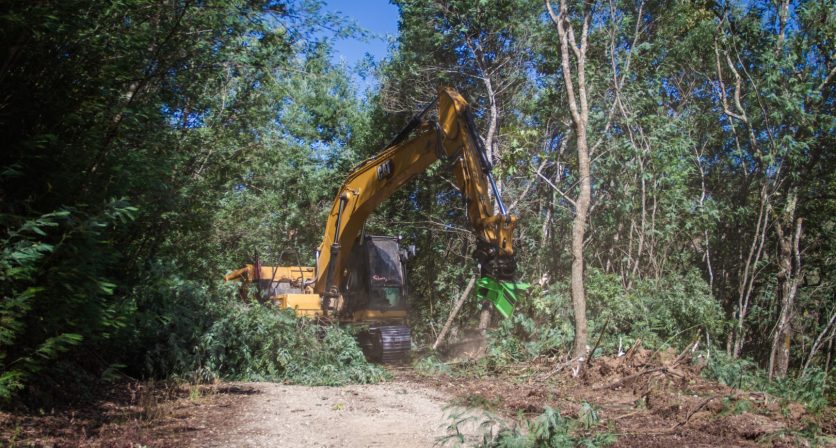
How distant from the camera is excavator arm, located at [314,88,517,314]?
9.25 metres

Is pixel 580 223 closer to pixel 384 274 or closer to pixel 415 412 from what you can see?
pixel 384 274

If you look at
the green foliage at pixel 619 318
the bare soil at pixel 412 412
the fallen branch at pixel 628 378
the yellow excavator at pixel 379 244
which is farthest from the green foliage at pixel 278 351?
the fallen branch at pixel 628 378

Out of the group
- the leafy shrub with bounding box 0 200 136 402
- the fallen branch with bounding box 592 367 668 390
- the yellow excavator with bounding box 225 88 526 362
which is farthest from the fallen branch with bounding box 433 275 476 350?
the leafy shrub with bounding box 0 200 136 402

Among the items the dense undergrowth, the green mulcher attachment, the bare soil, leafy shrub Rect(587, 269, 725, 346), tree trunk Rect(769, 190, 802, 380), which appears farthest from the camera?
tree trunk Rect(769, 190, 802, 380)

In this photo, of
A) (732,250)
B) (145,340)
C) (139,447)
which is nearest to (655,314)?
(732,250)

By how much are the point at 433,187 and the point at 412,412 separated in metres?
11.2

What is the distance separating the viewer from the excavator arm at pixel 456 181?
30.3ft

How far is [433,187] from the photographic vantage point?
1814 cm

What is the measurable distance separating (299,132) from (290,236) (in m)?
4.36

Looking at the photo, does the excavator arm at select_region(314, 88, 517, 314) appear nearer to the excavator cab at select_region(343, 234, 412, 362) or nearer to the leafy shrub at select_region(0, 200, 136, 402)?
the excavator cab at select_region(343, 234, 412, 362)

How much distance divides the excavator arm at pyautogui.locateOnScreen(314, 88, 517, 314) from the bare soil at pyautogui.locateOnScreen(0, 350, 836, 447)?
71.2 inches

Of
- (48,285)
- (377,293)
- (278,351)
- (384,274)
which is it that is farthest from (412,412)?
(384,274)

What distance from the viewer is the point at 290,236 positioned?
21484 mm

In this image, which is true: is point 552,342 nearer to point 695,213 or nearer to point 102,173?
point 695,213
